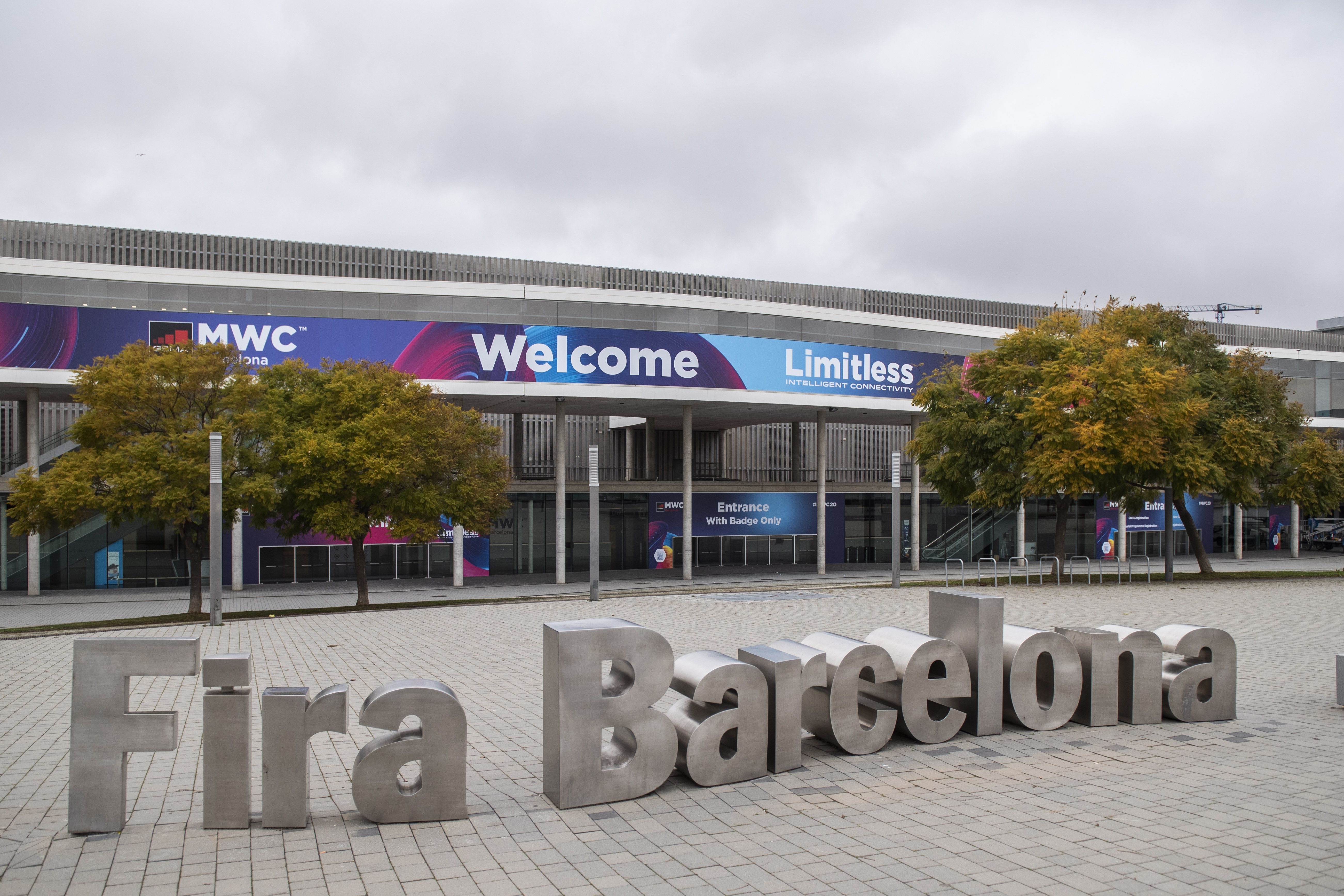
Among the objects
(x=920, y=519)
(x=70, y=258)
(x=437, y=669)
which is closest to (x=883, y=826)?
(x=437, y=669)

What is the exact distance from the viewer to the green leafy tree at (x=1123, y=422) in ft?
80.3

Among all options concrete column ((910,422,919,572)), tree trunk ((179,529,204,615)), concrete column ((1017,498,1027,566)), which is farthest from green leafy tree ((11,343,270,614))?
concrete column ((1017,498,1027,566))

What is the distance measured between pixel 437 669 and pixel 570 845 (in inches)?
290

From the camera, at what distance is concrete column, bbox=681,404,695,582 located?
109ft

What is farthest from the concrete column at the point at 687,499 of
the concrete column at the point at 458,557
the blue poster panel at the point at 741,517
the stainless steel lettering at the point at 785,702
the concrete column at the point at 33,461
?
the stainless steel lettering at the point at 785,702

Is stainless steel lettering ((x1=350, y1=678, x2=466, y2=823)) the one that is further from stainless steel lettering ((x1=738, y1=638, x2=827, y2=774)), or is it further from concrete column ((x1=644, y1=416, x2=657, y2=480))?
concrete column ((x1=644, y1=416, x2=657, y2=480))

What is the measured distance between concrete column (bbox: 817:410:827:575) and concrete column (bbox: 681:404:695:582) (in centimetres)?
483

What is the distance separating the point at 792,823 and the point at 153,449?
1800cm

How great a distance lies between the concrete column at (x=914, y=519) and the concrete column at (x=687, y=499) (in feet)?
29.4

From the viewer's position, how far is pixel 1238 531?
1788 inches

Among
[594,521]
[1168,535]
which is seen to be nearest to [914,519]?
[1168,535]

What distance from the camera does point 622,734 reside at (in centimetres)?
727

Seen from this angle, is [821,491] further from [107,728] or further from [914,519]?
[107,728]

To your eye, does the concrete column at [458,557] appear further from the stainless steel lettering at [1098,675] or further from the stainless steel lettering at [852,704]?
the stainless steel lettering at [1098,675]
